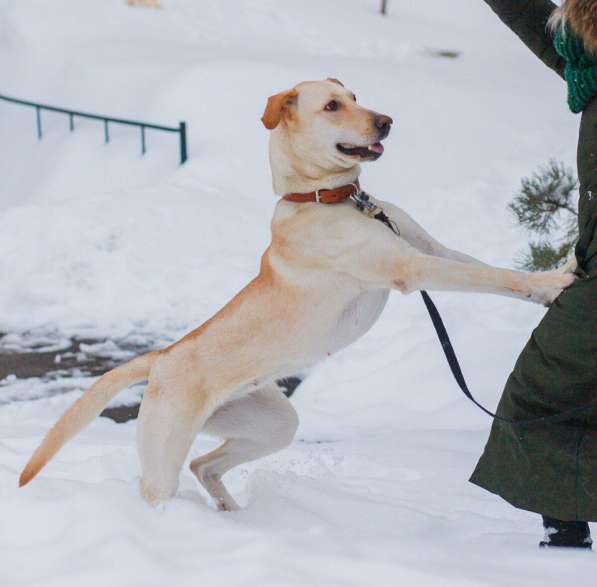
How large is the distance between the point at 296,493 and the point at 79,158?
22.0 feet

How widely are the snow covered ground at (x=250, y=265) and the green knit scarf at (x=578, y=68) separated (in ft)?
3.87

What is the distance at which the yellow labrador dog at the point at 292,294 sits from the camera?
294 cm

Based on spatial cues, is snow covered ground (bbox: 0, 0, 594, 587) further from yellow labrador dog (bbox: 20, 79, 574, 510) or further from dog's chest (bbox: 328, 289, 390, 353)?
dog's chest (bbox: 328, 289, 390, 353)

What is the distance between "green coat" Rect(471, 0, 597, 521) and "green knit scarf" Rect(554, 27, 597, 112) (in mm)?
30

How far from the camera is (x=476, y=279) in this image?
2.76 metres

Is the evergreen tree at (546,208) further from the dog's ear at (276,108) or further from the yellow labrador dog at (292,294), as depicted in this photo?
the dog's ear at (276,108)

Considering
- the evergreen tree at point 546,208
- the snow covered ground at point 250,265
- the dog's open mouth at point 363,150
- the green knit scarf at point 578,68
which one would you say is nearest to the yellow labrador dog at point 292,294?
the dog's open mouth at point 363,150

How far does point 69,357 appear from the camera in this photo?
586cm

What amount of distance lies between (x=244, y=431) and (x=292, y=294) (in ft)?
1.83

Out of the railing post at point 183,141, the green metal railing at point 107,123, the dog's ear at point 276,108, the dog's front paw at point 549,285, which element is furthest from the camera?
the green metal railing at point 107,123

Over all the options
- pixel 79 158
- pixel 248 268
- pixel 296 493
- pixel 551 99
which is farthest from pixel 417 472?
pixel 551 99

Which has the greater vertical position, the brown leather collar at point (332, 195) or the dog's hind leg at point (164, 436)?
the brown leather collar at point (332, 195)

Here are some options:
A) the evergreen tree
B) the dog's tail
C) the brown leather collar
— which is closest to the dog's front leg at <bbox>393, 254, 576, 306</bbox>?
the brown leather collar

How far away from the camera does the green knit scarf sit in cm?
252
